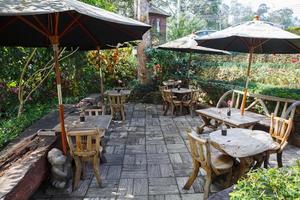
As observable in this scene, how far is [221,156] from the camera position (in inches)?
136

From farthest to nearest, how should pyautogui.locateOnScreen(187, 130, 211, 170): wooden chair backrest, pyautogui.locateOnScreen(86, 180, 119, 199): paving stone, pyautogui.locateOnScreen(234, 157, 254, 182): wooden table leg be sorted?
1. pyautogui.locateOnScreen(86, 180, 119, 199): paving stone
2. pyautogui.locateOnScreen(234, 157, 254, 182): wooden table leg
3. pyautogui.locateOnScreen(187, 130, 211, 170): wooden chair backrest

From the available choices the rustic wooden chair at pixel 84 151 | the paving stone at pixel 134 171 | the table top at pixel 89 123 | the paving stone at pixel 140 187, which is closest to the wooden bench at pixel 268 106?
the paving stone at pixel 134 171

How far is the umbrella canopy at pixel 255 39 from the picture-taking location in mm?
4054

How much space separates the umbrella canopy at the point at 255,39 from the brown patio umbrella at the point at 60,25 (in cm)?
156

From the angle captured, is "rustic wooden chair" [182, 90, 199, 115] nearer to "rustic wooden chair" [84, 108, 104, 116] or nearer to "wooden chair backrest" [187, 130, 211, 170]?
"rustic wooden chair" [84, 108, 104, 116]

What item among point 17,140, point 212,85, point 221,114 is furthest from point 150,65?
point 17,140

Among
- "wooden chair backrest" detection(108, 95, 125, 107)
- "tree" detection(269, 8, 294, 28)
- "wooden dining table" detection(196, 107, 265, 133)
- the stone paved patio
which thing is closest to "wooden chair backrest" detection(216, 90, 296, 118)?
"wooden dining table" detection(196, 107, 265, 133)

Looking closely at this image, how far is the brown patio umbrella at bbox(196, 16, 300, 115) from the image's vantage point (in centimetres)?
407

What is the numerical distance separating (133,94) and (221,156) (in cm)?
608

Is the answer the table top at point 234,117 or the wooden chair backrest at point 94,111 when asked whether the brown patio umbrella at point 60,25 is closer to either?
the wooden chair backrest at point 94,111

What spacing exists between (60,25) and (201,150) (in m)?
2.72

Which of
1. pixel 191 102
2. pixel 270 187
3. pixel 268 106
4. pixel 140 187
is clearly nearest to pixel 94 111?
pixel 140 187

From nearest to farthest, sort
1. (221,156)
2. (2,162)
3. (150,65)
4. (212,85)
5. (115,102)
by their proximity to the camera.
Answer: (2,162)
(221,156)
(115,102)
(212,85)
(150,65)

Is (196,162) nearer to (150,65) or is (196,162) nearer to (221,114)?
(221,114)
